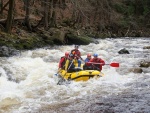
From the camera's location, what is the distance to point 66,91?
29.7 feet

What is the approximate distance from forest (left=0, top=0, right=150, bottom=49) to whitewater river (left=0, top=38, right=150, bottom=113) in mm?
3456

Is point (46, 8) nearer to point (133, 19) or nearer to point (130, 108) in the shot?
point (130, 108)

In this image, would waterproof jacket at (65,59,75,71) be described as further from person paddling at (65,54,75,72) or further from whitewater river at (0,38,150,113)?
whitewater river at (0,38,150,113)

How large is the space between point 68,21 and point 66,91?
1982 cm

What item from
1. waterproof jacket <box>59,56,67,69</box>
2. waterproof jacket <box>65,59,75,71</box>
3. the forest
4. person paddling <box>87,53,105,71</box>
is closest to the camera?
waterproof jacket <box>65,59,75,71</box>

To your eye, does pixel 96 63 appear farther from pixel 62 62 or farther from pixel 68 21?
pixel 68 21

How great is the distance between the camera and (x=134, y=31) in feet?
110

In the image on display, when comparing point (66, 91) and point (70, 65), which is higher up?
point (70, 65)

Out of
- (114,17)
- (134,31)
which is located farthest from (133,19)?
(114,17)

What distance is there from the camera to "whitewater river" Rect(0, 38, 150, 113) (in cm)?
744

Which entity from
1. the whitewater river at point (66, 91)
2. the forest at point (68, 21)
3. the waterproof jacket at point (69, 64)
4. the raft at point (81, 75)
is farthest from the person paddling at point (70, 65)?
the forest at point (68, 21)

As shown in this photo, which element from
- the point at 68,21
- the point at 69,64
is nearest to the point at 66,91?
the point at 69,64

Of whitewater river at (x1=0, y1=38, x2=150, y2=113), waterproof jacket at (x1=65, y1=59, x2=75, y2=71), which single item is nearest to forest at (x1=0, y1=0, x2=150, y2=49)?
waterproof jacket at (x1=65, y1=59, x2=75, y2=71)

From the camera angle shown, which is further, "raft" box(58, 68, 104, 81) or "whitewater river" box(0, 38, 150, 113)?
"raft" box(58, 68, 104, 81)
